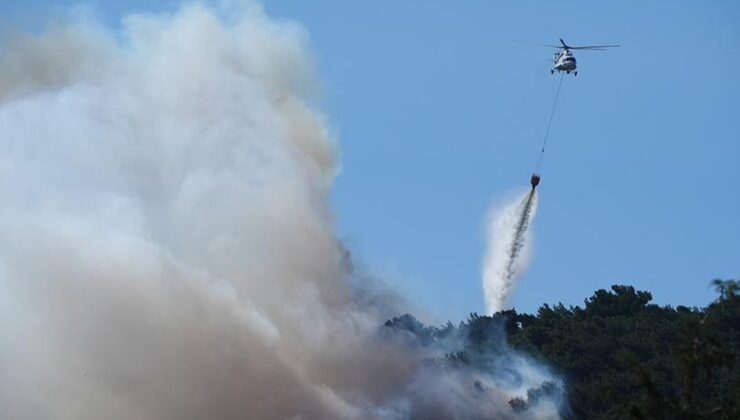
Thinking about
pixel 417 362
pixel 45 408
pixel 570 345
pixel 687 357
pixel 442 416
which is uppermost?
pixel 570 345

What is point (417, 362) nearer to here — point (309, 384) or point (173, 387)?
point (309, 384)

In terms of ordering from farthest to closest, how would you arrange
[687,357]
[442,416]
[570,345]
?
1. [570,345]
2. [442,416]
3. [687,357]

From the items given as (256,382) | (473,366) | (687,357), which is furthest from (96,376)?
(687,357)

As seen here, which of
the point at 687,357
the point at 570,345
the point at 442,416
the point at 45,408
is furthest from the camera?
the point at 570,345

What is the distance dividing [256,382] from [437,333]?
3046 cm

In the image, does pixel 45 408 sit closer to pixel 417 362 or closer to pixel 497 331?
pixel 417 362

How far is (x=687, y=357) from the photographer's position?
169 feet

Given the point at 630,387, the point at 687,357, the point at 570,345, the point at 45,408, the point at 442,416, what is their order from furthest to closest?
the point at 570,345 → the point at 630,387 → the point at 442,416 → the point at 45,408 → the point at 687,357

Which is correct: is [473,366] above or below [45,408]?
above

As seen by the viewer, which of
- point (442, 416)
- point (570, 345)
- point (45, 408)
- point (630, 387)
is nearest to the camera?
point (45, 408)

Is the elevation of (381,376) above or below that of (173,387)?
above

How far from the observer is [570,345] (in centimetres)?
12031

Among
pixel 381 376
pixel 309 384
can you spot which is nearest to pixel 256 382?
pixel 309 384

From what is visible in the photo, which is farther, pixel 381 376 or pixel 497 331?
pixel 497 331
